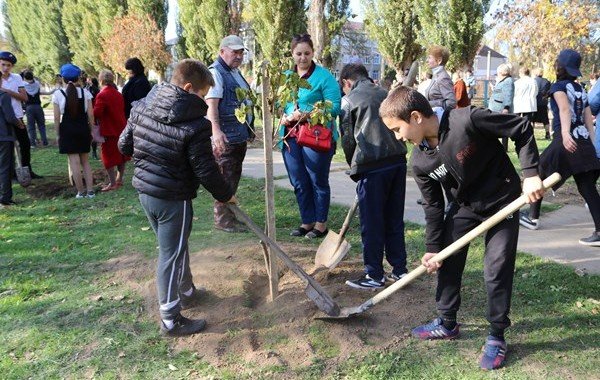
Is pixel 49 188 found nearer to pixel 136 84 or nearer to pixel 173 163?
pixel 136 84

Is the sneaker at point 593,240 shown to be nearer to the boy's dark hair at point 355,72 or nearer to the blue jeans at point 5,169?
the boy's dark hair at point 355,72

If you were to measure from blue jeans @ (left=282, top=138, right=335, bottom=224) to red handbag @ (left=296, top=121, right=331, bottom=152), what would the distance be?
166 millimetres

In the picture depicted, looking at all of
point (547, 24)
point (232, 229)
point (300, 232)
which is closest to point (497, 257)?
point (300, 232)

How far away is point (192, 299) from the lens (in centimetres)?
379

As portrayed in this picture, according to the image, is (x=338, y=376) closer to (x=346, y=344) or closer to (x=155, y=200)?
(x=346, y=344)

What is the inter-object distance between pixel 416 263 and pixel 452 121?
201 centimetres

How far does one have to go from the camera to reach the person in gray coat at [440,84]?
20.6ft

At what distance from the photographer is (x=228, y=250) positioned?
15.1ft

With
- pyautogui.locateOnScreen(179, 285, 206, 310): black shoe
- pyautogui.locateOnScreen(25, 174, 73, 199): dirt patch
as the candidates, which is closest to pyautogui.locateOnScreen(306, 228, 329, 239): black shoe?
pyautogui.locateOnScreen(179, 285, 206, 310): black shoe

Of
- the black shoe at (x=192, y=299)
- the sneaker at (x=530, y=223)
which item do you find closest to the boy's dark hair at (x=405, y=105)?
the black shoe at (x=192, y=299)

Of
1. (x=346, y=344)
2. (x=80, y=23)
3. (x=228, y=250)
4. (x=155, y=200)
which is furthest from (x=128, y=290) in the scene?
(x=80, y=23)

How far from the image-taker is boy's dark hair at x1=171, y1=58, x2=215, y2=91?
3.12m

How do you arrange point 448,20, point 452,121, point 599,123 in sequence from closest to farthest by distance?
point 452,121 → point 599,123 → point 448,20

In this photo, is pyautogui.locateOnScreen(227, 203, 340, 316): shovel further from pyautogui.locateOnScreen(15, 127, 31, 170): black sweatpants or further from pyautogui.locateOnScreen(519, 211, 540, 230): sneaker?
pyautogui.locateOnScreen(15, 127, 31, 170): black sweatpants
